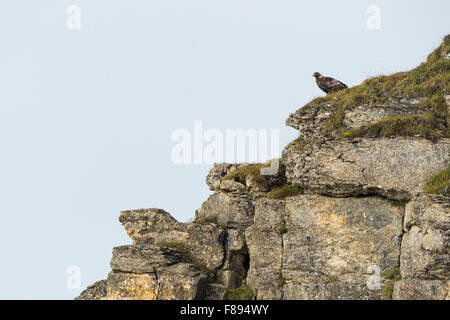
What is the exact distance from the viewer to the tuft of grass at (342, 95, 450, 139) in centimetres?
3791

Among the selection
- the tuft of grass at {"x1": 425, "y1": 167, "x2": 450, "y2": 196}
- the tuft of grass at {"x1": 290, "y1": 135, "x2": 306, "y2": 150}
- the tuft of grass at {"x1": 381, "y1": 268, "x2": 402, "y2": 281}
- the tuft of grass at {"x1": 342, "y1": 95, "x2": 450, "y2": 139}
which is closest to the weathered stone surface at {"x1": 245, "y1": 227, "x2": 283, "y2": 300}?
the tuft of grass at {"x1": 290, "y1": 135, "x2": 306, "y2": 150}

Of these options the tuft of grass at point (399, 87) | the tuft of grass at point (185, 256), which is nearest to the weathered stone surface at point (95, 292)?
the tuft of grass at point (185, 256)

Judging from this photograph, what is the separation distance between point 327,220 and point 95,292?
11.8 meters

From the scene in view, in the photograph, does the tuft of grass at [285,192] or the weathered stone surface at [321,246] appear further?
the tuft of grass at [285,192]

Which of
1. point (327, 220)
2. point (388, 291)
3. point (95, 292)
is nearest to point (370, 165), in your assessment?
point (327, 220)

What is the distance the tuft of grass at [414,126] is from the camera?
37.9 meters

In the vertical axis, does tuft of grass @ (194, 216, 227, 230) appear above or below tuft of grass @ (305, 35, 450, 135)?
below

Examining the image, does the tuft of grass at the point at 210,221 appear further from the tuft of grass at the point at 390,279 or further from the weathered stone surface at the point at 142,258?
the tuft of grass at the point at 390,279

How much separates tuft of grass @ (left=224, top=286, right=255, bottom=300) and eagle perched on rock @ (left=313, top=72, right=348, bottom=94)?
12.8 metres

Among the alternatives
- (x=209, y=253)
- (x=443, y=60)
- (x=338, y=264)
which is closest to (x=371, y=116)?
(x=443, y=60)

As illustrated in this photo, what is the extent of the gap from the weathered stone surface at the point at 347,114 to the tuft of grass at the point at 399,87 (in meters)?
0.32

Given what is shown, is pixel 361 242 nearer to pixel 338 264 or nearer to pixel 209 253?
pixel 338 264

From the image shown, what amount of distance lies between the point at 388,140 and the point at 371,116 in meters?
2.95

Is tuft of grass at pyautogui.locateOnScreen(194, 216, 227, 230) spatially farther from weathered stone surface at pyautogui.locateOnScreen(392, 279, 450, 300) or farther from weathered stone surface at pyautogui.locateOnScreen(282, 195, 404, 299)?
weathered stone surface at pyautogui.locateOnScreen(392, 279, 450, 300)
